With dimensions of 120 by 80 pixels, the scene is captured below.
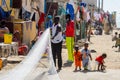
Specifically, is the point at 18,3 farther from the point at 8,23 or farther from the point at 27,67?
the point at 27,67

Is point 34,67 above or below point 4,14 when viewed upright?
below

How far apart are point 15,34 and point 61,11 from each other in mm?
10251

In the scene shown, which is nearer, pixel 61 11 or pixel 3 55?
pixel 3 55

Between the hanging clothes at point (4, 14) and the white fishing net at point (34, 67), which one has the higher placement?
the hanging clothes at point (4, 14)

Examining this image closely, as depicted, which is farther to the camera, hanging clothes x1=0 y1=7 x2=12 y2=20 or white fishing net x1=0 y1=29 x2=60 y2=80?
hanging clothes x1=0 y1=7 x2=12 y2=20

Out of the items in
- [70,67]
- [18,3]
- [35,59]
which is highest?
[18,3]

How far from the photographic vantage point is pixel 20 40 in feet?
56.9

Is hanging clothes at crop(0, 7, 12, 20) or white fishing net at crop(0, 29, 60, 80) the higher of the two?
hanging clothes at crop(0, 7, 12, 20)

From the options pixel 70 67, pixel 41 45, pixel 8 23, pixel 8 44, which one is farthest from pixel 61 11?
pixel 41 45

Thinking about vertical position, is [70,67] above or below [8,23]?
below

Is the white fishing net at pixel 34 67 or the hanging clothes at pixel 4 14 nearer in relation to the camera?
the white fishing net at pixel 34 67

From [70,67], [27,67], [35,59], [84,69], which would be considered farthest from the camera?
[70,67]

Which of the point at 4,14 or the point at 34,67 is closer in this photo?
the point at 34,67

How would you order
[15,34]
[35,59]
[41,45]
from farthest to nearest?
[15,34] → [41,45] → [35,59]
